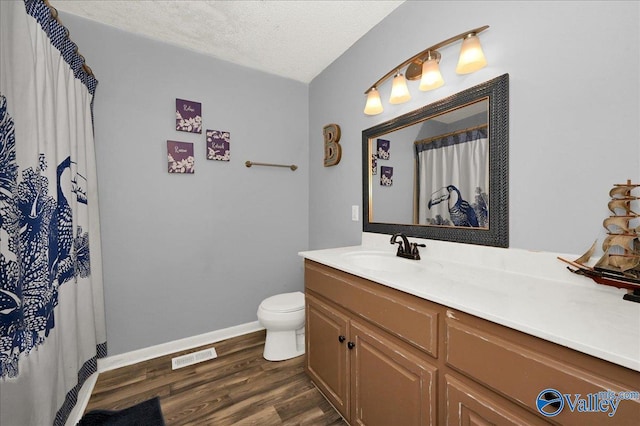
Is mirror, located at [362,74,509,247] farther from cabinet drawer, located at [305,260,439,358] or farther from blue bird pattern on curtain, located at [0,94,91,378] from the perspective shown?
blue bird pattern on curtain, located at [0,94,91,378]

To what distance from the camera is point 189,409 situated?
1.48 meters

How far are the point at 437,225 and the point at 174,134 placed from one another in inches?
82.8

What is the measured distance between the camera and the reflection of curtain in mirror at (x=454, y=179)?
1289 mm

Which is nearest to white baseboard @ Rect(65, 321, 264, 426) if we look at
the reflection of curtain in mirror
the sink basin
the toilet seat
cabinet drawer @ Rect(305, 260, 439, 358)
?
the toilet seat

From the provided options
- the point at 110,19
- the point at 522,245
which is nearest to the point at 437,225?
the point at 522,245

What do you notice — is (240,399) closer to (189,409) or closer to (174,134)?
(189,409)

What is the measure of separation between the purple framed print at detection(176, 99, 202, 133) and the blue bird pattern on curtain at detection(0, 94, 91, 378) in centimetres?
91

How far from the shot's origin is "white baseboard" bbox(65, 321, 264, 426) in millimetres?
1507

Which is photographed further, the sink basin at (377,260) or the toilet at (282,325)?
the toilet at (282,325)

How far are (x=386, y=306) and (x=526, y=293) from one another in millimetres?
495

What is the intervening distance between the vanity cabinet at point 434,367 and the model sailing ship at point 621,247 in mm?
474

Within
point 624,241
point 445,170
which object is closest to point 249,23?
point 445,170

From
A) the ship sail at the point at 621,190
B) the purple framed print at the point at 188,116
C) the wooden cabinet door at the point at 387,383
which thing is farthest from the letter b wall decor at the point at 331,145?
the ship sail at the point at 621,190

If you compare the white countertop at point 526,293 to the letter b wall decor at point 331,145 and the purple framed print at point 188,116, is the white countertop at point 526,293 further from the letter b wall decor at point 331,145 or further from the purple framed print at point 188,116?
the purple framed print at point 188,116
